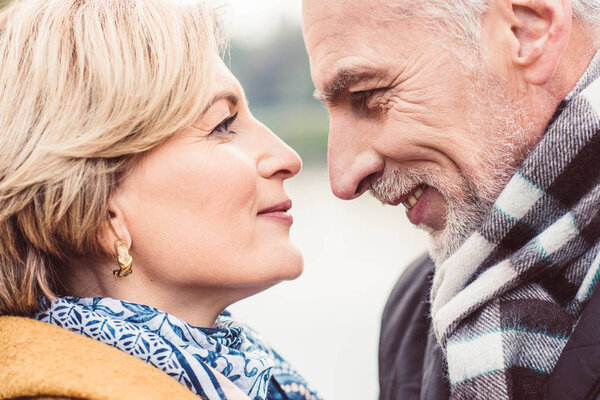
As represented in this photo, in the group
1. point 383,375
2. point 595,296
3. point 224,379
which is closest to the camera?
point 595,296

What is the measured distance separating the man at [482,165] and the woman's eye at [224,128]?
369mm

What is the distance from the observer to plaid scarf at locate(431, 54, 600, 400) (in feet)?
5.15

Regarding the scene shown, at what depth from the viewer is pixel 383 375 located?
240 cm

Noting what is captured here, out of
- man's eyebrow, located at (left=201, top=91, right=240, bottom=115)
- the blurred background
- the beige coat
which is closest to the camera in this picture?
the beige coat

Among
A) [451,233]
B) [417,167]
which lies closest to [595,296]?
[451,233]

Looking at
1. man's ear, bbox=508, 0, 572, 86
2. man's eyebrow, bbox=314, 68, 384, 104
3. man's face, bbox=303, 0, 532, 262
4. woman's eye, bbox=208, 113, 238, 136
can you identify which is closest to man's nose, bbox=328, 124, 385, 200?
man's face, bbox=303, 0, 532, 262

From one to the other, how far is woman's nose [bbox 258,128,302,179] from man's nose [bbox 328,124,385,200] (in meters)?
0.19

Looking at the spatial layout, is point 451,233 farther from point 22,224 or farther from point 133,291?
point 22,224

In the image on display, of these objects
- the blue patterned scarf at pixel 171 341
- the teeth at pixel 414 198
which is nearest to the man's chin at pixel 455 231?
the teeth at pixel 414 198

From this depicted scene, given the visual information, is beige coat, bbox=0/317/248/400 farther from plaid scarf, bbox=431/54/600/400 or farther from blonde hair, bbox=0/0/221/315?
plaid scarf, bbox=431/54/600/400

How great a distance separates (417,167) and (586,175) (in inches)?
22.6

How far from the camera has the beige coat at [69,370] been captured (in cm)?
130

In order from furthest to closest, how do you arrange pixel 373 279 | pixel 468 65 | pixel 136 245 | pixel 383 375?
1. pixel 373 279
2. pixel 383 375
3. pixel 468 65
4. pixel 136 245

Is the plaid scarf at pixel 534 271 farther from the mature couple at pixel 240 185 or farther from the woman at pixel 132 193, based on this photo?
the woman at pixel 132 193
